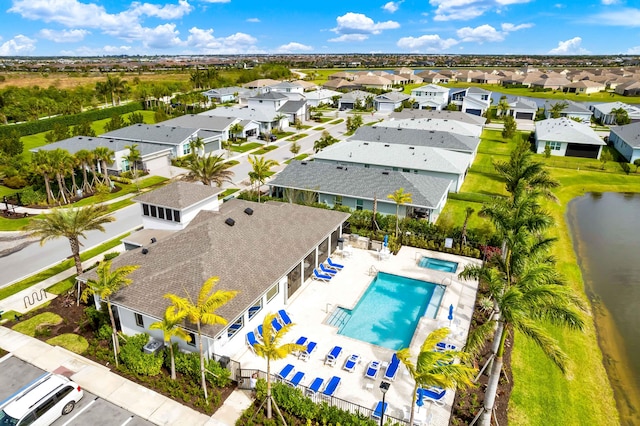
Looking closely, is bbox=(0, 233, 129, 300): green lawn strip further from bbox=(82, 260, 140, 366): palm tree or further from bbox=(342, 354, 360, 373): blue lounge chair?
bbox=(342, 354, 360, 373): blue lounge chair

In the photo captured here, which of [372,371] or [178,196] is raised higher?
[178,196]

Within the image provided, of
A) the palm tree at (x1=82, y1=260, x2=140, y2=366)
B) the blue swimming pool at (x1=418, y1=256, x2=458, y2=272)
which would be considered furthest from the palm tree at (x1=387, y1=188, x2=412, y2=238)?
the palm tree at (x1=82, y1=260, x2=140, y2=366)

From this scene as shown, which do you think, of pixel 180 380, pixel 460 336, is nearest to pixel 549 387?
pixel 460 336

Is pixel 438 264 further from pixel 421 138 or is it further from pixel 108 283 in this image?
pixel 421 138

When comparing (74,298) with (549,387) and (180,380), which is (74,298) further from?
(549,387)

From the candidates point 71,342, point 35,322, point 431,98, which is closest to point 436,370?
point 71,342
